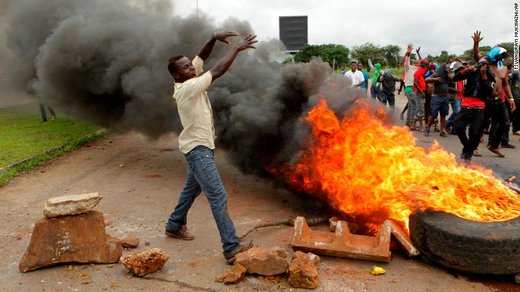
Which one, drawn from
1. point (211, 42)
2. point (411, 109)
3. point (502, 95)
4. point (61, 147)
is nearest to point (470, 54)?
point (411, 109)

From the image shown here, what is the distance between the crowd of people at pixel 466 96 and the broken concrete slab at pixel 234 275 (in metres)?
2.85

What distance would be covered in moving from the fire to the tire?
0.95 feet

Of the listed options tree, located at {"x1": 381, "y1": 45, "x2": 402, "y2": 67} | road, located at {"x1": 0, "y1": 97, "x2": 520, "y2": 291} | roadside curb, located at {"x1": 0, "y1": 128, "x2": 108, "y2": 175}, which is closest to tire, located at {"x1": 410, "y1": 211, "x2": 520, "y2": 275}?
road, located at {"x1": 0, "y1": 97, "x2": 520, "y2": 291}

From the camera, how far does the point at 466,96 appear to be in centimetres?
766

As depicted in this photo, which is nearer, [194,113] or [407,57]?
[194,113]

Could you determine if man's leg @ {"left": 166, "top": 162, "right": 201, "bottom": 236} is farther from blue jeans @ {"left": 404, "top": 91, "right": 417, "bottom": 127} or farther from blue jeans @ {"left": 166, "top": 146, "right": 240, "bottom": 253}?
blue jeans @ {"left": 404, "top": 91, "right": 417, "bottom": 127}

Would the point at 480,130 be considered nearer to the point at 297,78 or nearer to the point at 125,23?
the point at 297,78

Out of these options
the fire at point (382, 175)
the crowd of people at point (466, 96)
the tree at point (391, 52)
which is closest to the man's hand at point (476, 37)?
the crowd of people at point (466, 96)

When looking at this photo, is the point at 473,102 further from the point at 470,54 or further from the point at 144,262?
the point at 470,54

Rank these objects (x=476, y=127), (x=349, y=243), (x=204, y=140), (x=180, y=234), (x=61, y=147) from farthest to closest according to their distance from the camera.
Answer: (x=61, y=147)
(x=476, y=127)
(x=180, y=234)
(x=349, y=243)
(x=204, y=140)

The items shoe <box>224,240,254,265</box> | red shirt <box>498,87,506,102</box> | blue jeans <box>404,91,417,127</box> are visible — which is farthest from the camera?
blue jeans <box>404,91,417,127</box>

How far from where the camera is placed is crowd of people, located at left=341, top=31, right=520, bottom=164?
24.8ft

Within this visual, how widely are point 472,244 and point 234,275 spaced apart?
2.04 metres

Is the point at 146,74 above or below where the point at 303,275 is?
above
